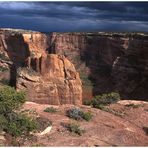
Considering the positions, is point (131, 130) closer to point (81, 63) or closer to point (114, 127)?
point (114, 127)

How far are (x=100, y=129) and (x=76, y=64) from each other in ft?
173

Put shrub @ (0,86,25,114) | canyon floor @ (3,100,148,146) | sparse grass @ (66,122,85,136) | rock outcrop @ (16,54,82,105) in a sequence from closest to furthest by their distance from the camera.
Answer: canyon floor @ (3,100,148,146), sparse grass @ (66,122,85,136), shrub @ (0,86,25,114), rock outcrop @ (16,54,82,105)

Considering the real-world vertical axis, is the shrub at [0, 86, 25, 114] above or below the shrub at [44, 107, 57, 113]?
above

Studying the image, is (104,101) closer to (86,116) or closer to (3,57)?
(86,116)

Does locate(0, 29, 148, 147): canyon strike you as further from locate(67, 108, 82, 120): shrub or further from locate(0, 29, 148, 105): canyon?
locate(67, 108, 82, 120): shrub

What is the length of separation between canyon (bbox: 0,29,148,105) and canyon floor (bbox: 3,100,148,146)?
19380 mm

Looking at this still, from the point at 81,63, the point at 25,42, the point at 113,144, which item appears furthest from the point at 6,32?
the point at 113,144

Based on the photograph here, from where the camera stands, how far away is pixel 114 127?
1520 cm

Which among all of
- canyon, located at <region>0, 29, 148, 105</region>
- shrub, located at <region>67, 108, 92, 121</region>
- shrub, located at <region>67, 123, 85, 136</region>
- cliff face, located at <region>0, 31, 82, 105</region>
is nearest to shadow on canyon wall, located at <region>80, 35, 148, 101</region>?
canyon, located at <region>0, 29, 148, 105</region>

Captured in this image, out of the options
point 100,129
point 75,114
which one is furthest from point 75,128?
point 75,114

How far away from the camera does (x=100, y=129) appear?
1471 centimetres

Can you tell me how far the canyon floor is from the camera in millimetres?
13156

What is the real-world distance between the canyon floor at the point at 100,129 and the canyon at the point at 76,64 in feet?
63.6

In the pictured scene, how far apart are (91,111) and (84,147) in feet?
16.1
